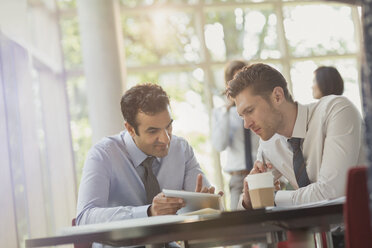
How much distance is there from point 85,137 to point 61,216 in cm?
88

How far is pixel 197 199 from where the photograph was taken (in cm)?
209

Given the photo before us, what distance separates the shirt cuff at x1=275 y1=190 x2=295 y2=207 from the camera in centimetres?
230

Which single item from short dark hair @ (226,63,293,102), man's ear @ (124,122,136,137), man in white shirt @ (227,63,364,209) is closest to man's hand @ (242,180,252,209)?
man in white shirt @ (227,63,364,209)

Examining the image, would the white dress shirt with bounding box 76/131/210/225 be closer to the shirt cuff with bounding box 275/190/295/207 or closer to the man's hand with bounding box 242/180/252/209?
the man's hand with bounding box 242/180/252/209

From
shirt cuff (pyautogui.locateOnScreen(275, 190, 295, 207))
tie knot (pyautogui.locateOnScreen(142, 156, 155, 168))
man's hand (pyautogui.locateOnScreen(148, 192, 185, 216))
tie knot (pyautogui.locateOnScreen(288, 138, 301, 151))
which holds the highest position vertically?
tie knot (pyautogui.locateOnScreen(288, 138, 301, 151))

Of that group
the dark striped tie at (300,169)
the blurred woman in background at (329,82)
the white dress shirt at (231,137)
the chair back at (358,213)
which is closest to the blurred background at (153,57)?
the white dress shirt at (231,137)

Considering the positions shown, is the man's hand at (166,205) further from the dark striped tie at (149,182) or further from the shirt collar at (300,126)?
the shirt collar at (300,126)

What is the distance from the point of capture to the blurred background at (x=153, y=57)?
6.20 m

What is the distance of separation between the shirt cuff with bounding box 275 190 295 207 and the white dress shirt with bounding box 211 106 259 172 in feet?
7.69

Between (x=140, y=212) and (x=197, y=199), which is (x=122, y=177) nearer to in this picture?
(x=140, y=212)

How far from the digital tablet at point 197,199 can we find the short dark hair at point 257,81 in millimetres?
600

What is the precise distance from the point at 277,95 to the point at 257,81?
11 cm

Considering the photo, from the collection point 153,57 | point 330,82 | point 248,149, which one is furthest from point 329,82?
point 153,57

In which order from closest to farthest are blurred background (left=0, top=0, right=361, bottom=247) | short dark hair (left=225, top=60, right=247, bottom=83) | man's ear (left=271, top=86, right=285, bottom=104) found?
man's ear (left=271, top=86, right=285, bottom=104), short dark hair (left=225, top=60, right=247, bottom=83), blurred background (left=0, top=0, right=361, bottom=247)
